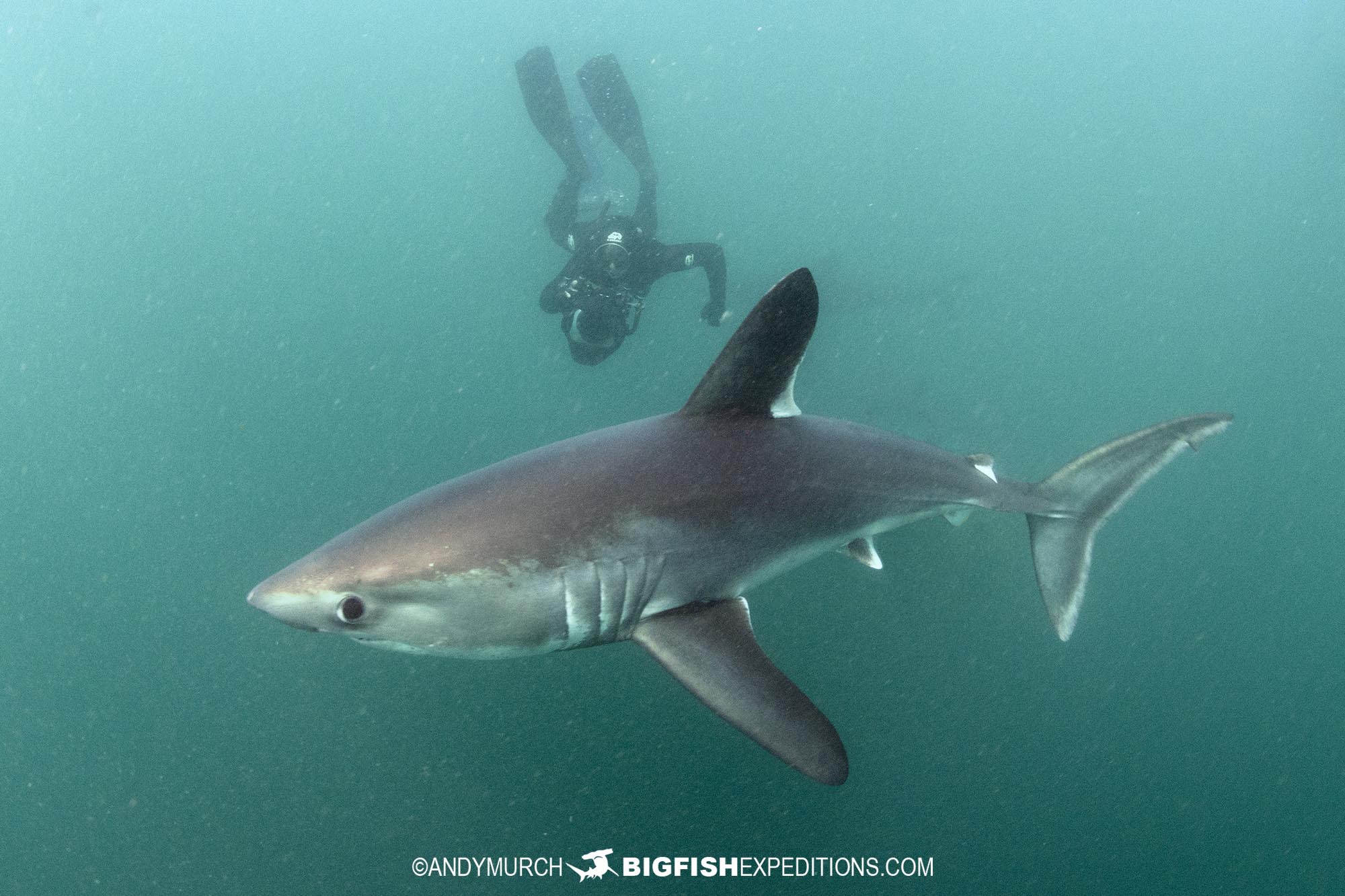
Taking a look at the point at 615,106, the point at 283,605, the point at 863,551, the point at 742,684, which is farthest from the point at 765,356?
the point at 615,106

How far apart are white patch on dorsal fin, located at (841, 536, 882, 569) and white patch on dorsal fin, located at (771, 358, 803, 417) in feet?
2.39

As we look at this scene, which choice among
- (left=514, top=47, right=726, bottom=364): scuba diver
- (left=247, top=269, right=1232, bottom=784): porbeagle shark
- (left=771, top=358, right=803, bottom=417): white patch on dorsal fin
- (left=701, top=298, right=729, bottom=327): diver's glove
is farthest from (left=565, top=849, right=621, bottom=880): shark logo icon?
(left=771, top=358, right=803, bottom=417): white patch on dorsal fin

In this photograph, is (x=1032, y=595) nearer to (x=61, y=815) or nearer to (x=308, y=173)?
(x=61, y=815)

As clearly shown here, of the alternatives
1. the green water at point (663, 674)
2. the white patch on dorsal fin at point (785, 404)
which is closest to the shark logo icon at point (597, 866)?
the green water at point (663, 674)

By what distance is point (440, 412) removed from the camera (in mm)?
26469

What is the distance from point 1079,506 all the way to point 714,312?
20.8 ft

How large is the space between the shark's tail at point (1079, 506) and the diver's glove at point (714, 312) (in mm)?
6110

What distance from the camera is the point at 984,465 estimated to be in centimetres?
329

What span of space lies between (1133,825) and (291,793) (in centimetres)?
1209

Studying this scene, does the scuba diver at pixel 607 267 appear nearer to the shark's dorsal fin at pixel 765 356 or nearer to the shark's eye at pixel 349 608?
the shark's dorsal fin at pixel 765 356

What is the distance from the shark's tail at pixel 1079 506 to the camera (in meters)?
3.30

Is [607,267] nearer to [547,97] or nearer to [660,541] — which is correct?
[660,541]

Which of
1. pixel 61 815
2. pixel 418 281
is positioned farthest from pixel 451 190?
pixel 61 815

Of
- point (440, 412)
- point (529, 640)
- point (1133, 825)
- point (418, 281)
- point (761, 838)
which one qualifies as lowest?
point (1133, 825)
